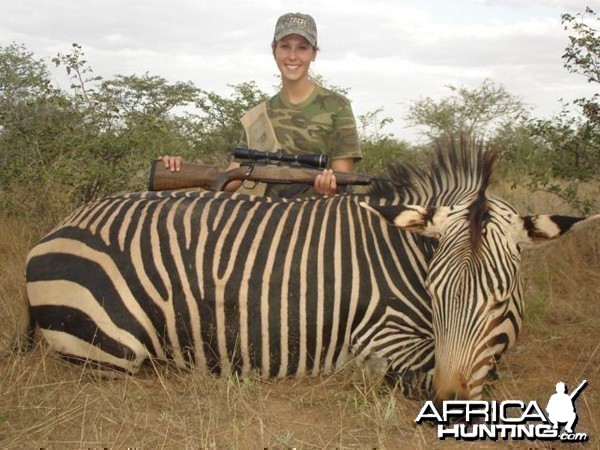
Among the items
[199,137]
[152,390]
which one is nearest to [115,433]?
[152,390]

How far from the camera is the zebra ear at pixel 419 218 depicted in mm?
3037

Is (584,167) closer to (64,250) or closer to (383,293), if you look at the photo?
(383,293)

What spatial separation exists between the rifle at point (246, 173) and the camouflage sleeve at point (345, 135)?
1.96 ft

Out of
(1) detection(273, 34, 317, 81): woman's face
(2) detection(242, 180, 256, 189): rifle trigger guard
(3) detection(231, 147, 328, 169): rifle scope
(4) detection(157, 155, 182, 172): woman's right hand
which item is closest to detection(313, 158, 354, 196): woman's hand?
(3) detection(231, 147, 328, 169): rifle scope

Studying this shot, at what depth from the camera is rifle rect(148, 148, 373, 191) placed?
418cm

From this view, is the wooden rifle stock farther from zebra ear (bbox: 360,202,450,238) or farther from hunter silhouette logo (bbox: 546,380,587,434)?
hunter silhouette logo (bbox: 546,380,587,434)

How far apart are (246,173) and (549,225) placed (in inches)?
77.6

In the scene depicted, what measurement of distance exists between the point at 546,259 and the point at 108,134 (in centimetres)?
409

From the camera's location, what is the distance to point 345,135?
4.89m

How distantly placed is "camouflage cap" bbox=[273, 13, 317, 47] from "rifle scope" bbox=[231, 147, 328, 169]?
3.11ft

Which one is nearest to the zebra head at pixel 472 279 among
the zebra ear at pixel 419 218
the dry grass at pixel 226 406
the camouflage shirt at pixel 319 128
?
the zebra ear at pixel 419 218

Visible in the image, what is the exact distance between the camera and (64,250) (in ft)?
11.5

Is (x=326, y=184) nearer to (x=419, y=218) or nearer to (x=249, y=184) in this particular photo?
(x=249, y=184)

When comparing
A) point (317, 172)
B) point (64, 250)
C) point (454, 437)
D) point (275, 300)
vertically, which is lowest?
point (454, 437)
